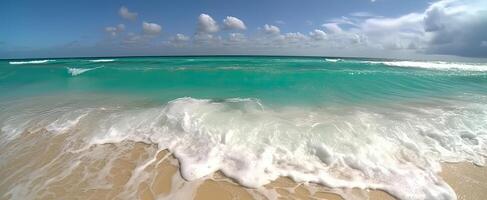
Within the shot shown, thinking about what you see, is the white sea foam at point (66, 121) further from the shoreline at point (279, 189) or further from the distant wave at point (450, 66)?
the distant wave at point (450, 66)

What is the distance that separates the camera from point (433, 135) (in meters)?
5.57

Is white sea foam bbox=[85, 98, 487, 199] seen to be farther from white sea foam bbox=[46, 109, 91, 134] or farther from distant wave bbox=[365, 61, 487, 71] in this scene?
distant wave bbox=[365, 61, 487, 71]

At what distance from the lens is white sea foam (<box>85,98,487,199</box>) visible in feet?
13.4

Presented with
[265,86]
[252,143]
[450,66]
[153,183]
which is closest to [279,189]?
[252,143]

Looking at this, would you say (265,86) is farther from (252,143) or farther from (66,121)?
(66,121)

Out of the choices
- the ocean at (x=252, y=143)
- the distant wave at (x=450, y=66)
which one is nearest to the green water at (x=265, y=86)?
the ocean at (x=252, y=143)

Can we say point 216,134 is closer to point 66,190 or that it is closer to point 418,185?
point 66,190

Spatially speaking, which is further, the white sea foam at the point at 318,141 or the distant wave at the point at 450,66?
the distant wave at the point at 450,66

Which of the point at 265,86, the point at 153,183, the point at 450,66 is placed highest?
the point at 450,66

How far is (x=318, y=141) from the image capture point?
205 inches

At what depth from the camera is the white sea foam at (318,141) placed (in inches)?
161

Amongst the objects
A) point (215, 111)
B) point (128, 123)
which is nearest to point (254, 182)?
point (215, 111)

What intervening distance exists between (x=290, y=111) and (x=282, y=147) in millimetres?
2731

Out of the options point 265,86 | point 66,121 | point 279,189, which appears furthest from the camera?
point 265,86
